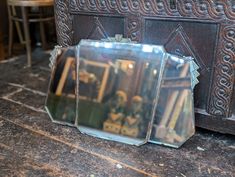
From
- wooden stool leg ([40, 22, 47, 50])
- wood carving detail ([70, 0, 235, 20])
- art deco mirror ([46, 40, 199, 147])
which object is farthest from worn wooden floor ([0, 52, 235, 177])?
wooden stool leg ([40, 22, 47, 50])

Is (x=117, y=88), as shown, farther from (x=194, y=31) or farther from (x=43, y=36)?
(x=43, y=36)

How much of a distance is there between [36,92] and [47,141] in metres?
0.63

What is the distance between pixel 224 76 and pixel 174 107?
24cm

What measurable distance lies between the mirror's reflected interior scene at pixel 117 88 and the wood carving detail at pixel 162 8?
155 mm

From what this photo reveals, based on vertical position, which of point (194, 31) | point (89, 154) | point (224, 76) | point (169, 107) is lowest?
point (89, 154)

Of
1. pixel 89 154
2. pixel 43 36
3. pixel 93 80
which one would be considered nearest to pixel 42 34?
pixel 43 36

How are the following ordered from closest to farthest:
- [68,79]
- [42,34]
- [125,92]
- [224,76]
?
[224,76]
[125,92]
[68,79]
[42,34]

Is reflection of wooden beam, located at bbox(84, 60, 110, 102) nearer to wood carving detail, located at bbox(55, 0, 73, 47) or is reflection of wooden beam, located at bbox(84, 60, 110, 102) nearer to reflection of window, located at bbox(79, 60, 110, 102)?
reflection of window, located at bbox(79, 60, 110, 102)

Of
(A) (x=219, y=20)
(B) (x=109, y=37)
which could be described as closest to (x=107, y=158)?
(B) (x=109, y=37)

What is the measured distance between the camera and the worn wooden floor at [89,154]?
105 cm

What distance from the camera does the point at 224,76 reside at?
1126 millimetres

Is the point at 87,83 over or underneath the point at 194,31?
underneath

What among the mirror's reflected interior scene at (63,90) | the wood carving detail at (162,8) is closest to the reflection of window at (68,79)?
the mirror's reflected interior scene at (63,90)

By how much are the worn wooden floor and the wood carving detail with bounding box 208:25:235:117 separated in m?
0.18
